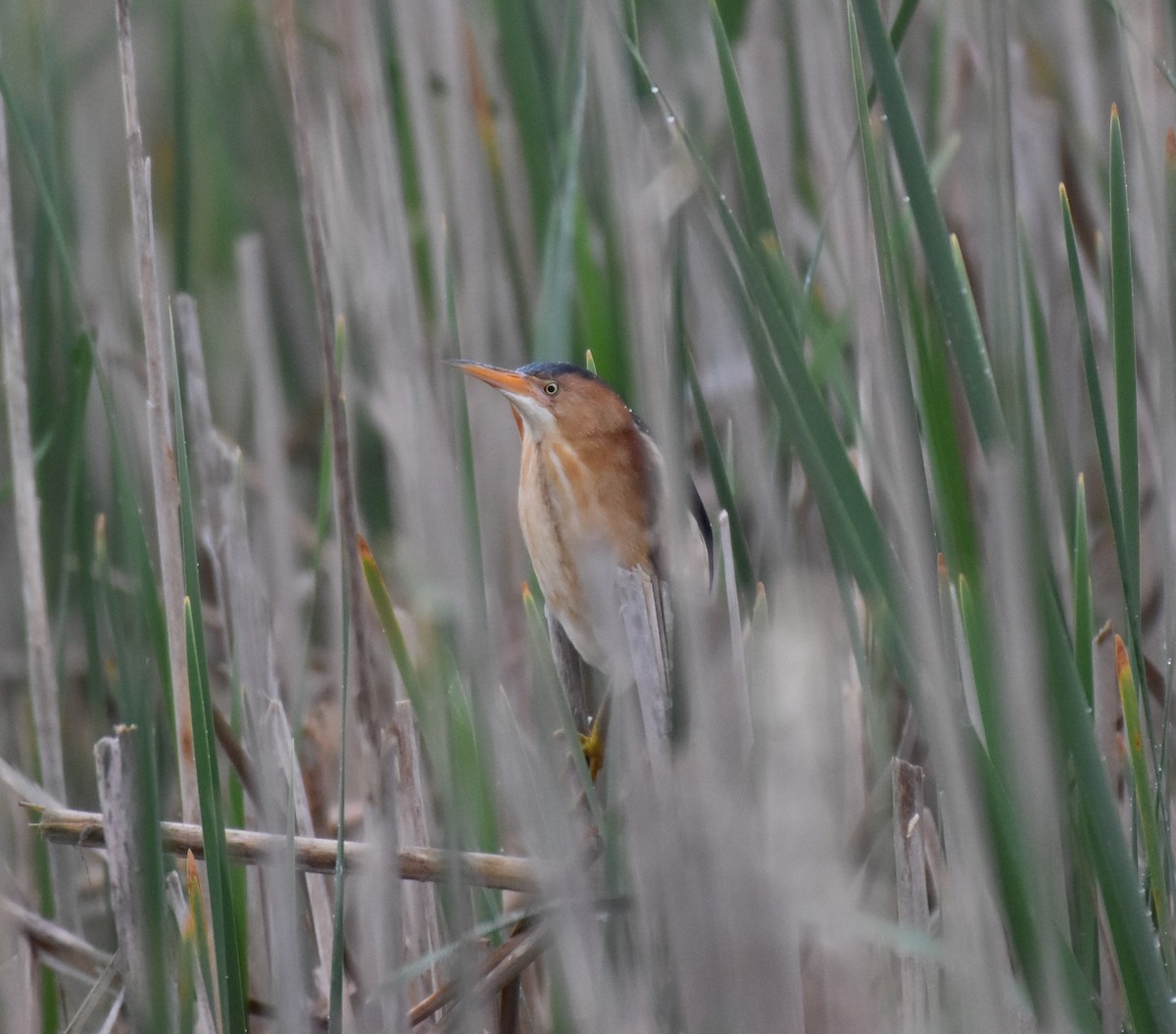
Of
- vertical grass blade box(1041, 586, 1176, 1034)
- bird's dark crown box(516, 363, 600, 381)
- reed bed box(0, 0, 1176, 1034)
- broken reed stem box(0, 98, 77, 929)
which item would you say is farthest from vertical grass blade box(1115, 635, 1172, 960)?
broken reed stem box(0, 98, 77, 929)

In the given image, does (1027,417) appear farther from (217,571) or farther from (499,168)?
(499,168)

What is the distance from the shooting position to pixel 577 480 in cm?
164

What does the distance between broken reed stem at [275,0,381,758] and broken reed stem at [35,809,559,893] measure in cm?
11

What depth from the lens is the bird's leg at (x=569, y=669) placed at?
147cm

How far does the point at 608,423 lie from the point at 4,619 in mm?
1040

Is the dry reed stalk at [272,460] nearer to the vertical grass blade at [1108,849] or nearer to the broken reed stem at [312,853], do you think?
the broken reed stem at [312,853]

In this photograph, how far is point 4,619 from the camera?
2102 millimetres

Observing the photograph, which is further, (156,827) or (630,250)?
(156,827)

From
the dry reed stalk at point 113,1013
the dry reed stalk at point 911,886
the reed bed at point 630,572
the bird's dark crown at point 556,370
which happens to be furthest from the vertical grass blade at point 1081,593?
the dry reed stalk at point 113,1013

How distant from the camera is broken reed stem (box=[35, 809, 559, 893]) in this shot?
1122 mm

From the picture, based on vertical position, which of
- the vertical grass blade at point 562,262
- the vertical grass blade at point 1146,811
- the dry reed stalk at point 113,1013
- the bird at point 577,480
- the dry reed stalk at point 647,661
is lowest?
the dry reed stalk at point 113,1013

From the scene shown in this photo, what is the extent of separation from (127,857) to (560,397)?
0.76 metres

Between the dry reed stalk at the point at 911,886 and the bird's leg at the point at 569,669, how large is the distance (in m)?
0.40

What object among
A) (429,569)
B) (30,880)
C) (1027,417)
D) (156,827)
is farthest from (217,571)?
(1027,417)
